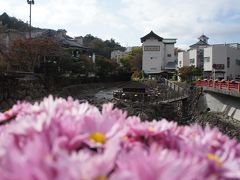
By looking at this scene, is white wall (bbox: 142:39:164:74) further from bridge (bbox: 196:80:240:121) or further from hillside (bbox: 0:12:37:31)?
bridge (bbox: 196:80:240:121)

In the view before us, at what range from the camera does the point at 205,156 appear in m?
1.83

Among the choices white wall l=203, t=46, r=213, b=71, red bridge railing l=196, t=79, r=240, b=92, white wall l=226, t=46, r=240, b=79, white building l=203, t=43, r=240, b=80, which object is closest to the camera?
red bridge railing l=196, t=79, r=240, b=92

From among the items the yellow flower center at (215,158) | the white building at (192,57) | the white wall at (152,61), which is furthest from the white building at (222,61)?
the yellow flower center at (215,158)

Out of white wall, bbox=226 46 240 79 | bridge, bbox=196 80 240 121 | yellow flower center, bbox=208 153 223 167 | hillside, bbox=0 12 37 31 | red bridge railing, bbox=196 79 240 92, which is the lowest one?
bridge, bbox=196 80 240 121

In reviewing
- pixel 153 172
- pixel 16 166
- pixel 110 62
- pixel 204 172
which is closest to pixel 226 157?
pixel 204 172

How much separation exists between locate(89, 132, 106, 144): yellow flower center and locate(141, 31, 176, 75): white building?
93.6 m

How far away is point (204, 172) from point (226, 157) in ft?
1.00

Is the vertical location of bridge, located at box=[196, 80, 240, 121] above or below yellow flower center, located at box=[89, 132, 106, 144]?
below

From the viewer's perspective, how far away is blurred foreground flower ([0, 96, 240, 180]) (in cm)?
152

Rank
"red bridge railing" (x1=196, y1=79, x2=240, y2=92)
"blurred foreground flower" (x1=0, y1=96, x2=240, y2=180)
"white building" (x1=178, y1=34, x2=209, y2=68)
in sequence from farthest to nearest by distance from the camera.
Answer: "white building" (x1=178, y1=34, x2=209, y2=68)
"red bridge railing" (x1=196, y1=79, x2=240, y2=92)
"blurred foreground flower" (x1=0, y1=96, x2=240, y2=180)

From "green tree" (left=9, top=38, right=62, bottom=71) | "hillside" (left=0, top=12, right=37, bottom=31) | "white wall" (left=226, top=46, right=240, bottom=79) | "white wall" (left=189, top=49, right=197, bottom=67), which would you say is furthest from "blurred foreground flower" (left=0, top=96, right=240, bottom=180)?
"hillside" (left=0, top=12, right=37, bottom=31)

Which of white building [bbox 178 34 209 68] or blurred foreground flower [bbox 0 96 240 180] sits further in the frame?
white building [bbox 178 34 209 68]

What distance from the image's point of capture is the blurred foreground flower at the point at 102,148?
1.52 meters

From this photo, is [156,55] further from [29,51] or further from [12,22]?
[29,51]
